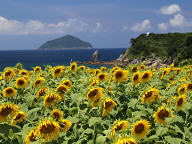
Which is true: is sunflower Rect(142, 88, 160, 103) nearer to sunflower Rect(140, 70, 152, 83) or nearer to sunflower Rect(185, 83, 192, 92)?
sunflower Rect(185, 83, 192, 92)

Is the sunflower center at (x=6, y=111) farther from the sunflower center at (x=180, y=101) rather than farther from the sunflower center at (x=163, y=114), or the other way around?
the sunflower center at (x=180, y=101)

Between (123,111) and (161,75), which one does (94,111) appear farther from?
(161,75)

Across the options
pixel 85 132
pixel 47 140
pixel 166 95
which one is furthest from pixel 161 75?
pixel 47 140

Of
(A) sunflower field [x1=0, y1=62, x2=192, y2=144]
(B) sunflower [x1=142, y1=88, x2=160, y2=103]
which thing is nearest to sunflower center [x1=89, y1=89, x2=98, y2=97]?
(A) sunflower field [x1=0, y1=62, x2=192, y2=144]

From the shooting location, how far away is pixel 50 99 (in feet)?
13.0

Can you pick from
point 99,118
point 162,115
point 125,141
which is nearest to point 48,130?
point 99,118

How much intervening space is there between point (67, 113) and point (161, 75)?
13.0 ft

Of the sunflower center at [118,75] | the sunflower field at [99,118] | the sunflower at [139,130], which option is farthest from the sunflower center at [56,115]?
the sunflower center at [118,75]

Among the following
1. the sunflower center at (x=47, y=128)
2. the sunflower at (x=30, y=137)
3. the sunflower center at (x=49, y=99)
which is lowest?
the sunflower at (x=30, y=137)

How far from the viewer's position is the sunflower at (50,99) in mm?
3936

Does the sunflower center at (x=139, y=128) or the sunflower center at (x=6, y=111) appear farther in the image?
the sunflower center at (x=6, y=111)

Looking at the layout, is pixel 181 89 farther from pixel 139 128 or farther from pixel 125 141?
pixel 125 141

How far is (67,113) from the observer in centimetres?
432

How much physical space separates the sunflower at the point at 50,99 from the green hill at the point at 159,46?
2589 inches
